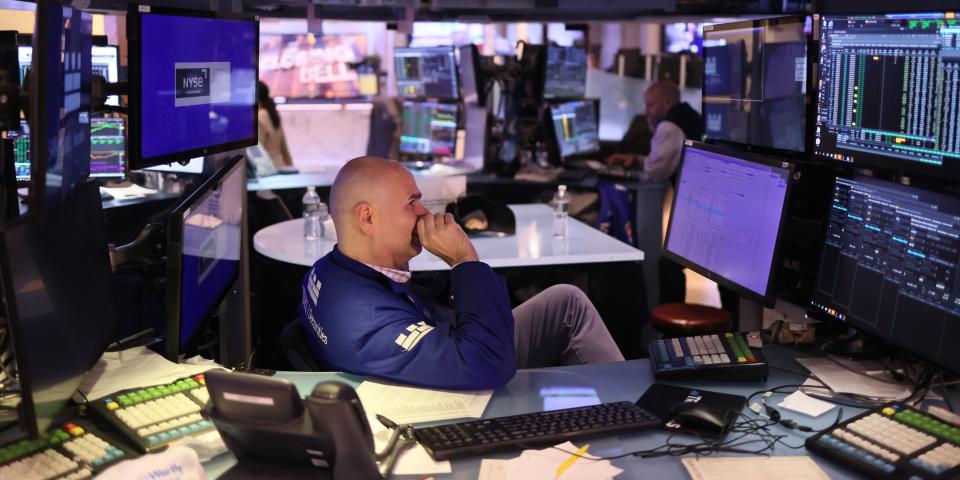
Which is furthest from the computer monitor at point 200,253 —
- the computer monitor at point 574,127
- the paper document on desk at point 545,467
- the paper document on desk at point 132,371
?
the computer monitor at point 574,127

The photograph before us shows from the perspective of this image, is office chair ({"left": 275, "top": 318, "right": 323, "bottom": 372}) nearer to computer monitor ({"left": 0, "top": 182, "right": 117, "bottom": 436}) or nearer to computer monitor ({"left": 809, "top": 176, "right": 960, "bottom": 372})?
computer monitor ({"left": 0, "top": 182, "right": 117, "bottom": 436})

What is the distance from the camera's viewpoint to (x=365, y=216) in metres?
2.43

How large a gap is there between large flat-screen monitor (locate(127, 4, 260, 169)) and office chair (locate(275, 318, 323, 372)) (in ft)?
1.83

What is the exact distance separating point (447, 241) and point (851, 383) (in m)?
1.02

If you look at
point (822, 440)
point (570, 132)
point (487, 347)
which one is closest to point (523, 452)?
point (487, 347)

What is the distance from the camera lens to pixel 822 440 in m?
1.86

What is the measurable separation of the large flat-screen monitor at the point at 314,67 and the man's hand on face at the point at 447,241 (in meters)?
6.72

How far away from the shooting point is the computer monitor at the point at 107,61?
416 centimetres

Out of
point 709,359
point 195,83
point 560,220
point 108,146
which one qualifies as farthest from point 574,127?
point 709,359

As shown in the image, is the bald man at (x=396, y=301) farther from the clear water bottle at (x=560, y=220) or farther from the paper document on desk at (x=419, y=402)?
the clear water bottle at (x=560, y=220)

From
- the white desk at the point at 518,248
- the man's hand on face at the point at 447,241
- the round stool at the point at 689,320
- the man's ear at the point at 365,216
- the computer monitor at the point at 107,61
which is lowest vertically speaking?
the round stool at the point at 689,320

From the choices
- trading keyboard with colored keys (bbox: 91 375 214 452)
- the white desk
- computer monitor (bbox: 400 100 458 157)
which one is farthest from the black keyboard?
computer monitor (bbox: 400 100 458 157)

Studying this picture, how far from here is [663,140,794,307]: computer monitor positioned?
2.34 m

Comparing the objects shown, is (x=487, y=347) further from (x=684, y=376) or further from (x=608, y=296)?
(x=608, y=296)
